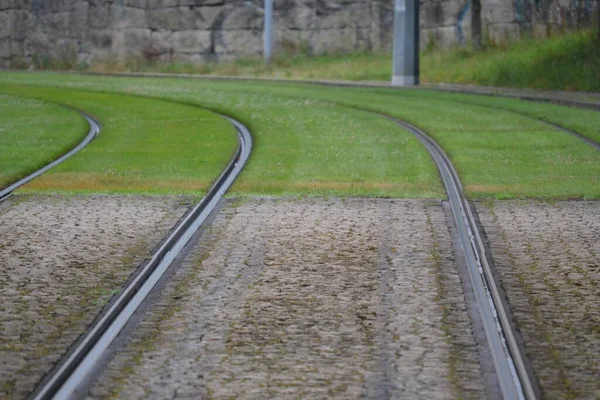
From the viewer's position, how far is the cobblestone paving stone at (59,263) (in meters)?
7.94

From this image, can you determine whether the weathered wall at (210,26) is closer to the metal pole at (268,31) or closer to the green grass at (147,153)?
the metal pole at (268,31)

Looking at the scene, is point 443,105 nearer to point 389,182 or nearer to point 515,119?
point 515,119

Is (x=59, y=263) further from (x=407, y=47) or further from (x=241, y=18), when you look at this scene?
(x=241, y=18)

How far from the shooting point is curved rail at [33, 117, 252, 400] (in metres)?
7.13

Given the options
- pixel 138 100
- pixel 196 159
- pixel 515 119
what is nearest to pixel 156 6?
pixel 138 100

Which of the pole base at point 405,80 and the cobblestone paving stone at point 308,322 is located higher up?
the pole base at point 405,80

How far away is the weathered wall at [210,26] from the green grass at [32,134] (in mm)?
22167

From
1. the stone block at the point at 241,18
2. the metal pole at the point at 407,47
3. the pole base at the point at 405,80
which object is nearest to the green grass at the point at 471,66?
the pole base at the point at 405,80

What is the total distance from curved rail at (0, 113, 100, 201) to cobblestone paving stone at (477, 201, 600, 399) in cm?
577

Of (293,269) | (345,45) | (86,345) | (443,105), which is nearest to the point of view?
(86,345)

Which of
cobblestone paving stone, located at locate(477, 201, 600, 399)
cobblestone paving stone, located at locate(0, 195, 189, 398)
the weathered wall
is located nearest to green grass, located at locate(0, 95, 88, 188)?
cobblestone paving stone, located at locate(0, 195, 189, 398)

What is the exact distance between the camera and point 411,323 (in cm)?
851

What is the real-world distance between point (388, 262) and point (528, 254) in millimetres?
1355

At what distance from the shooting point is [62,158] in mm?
19531
